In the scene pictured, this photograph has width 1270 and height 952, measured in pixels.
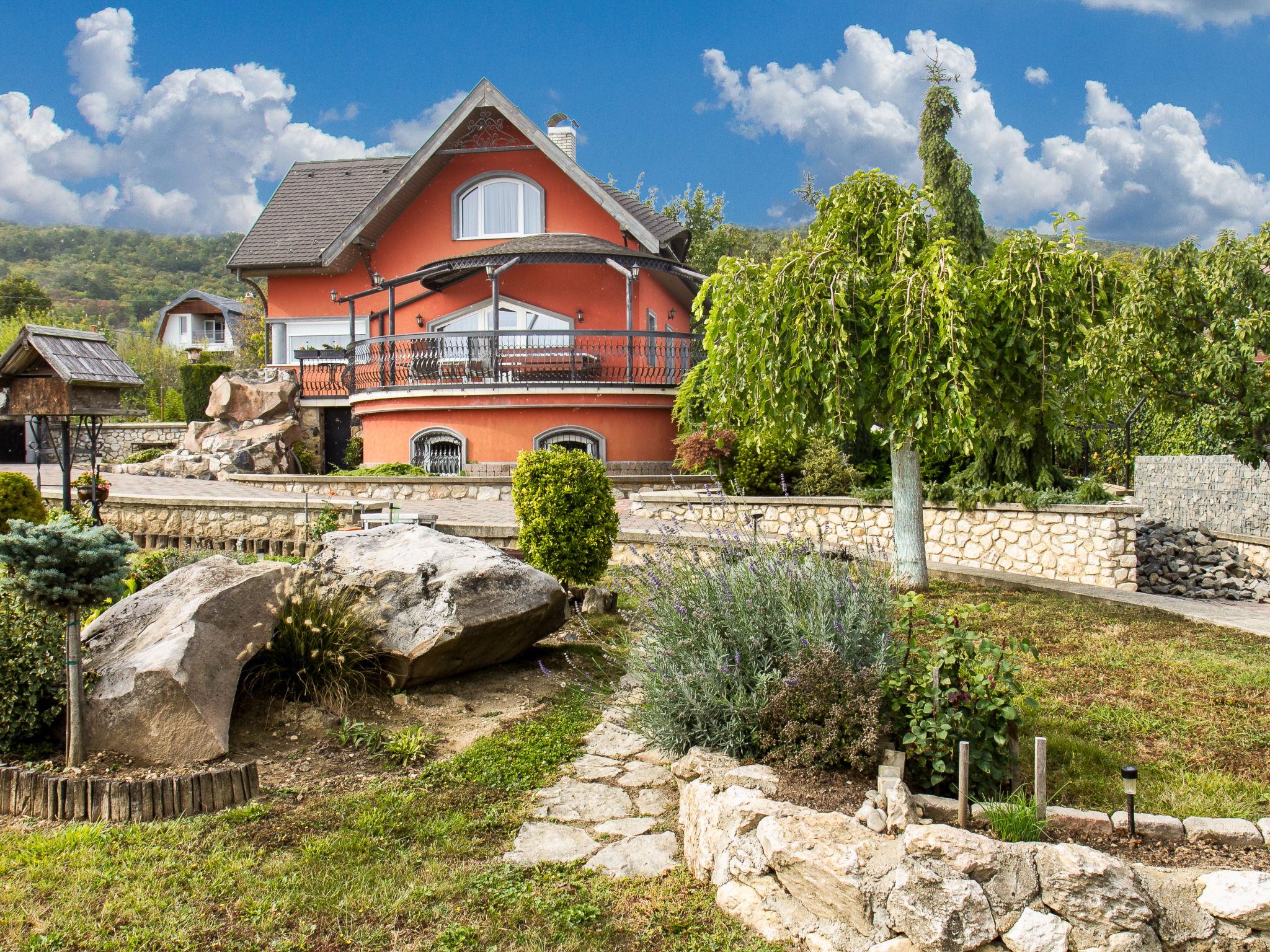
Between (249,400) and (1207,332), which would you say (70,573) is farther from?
(249,400)

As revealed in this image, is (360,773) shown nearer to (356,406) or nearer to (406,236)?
(356,406)

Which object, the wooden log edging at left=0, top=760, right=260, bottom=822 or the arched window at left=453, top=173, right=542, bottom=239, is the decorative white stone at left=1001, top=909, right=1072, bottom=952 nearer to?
the wooden log edging at left=0, top=760, right=260, bottom=822

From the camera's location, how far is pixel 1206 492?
16.1m

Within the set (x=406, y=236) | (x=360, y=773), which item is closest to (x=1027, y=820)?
(x=360, y=773)

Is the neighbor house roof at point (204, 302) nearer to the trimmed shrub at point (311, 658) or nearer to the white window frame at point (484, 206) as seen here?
the white window frame at point (484, 206)

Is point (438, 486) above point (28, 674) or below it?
above

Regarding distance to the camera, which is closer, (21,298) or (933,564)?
(933,564)

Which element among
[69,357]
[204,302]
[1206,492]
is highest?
[204,302]

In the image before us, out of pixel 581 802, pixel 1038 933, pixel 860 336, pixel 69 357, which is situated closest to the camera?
pixel 1038 933

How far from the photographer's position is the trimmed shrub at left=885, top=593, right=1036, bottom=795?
4.18 meters

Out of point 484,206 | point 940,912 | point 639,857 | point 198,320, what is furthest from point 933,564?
point 198,320

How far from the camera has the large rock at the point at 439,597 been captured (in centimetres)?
611

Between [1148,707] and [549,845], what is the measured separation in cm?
387

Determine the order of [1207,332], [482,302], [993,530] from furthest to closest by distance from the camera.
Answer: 1. [482,302]
2. [993,530]
3. [1207,332]
